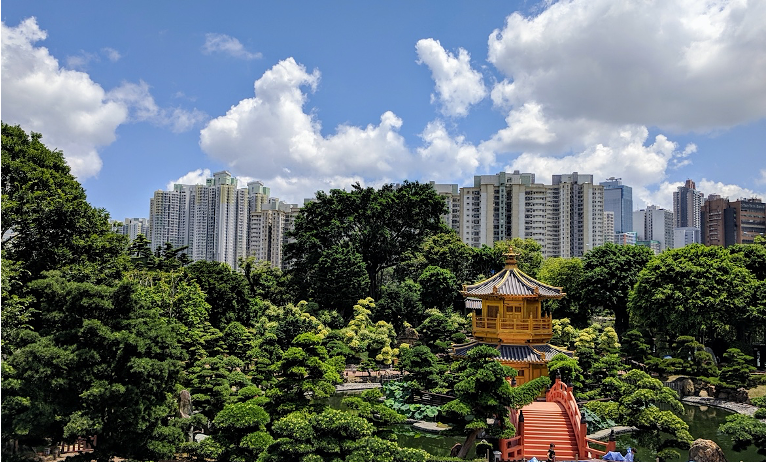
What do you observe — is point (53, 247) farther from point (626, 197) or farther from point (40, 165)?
point (626, 197)

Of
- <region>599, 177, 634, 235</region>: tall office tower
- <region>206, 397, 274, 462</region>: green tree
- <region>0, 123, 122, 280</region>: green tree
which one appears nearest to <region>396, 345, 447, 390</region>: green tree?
<region>206, 397, 274, 462</region>: green tree

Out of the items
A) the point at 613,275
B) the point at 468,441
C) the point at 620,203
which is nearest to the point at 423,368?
the point at 468,441

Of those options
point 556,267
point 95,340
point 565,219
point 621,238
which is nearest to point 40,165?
point 95,340

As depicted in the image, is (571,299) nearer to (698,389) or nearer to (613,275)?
(613,275)

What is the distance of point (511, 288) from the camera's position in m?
19.1

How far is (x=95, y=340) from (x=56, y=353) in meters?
0.69

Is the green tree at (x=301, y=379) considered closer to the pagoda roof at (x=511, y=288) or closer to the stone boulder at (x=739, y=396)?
the pagoda roof at (x=511, y=288)

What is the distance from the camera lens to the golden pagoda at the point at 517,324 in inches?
720

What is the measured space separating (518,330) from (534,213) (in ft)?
171

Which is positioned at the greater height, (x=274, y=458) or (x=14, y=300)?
(x=14, y=300)

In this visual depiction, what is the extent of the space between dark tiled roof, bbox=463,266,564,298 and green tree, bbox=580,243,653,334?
51.7 ft

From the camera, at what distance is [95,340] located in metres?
10.3

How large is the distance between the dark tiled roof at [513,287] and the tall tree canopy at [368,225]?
716 inches

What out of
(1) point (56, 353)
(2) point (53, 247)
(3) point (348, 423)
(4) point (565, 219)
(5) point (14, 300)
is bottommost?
(3) point (348, 423)
